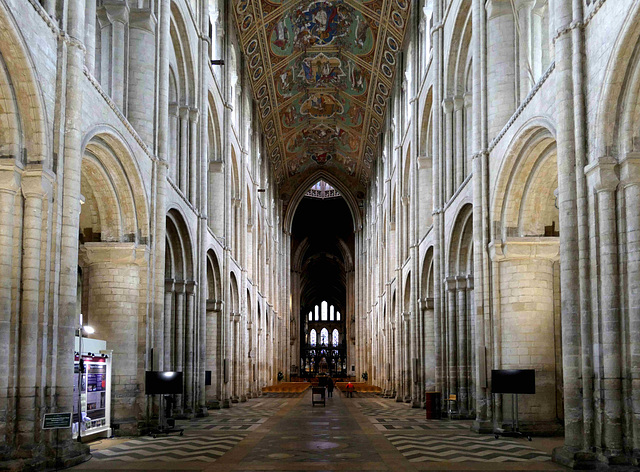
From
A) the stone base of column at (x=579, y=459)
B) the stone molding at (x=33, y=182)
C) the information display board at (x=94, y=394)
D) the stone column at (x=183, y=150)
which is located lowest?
the stone base of column at (x=579, y=459)

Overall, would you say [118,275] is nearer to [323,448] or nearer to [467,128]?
[323,448]

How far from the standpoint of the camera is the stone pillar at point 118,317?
59.2 feet

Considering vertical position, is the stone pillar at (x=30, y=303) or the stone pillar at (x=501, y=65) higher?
the stone pillar at (x=501, y=65)

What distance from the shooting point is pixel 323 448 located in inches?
603

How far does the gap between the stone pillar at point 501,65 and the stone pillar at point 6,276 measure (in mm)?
11924

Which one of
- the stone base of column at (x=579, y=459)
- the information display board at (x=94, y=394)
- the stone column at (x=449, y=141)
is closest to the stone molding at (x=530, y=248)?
the stone base of column at (x=579, y=459)

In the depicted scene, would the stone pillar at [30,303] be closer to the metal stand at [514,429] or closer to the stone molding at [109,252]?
the stone molding at [109,252]

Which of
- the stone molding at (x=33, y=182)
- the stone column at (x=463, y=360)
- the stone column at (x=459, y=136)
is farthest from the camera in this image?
the stone column at (x=459, y=136)

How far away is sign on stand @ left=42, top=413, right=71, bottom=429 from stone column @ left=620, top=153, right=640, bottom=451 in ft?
29.6

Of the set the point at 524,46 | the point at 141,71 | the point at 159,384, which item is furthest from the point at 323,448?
the point at 524,46

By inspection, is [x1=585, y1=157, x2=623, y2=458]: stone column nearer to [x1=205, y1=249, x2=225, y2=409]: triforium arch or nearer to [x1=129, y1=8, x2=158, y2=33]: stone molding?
[x1=129, y1=8, x2=158, y2=33]: stone molding

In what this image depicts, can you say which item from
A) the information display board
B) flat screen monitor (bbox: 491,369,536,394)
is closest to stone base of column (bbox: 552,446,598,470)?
flat screen monitor (bbox: 491,369,536,394)

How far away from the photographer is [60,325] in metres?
12.9

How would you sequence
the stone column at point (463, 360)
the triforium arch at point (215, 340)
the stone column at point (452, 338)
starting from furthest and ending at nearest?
the triforium arch at point (215, 340) → the stone column at point (452, 338) → the stone column at point (463, 360)
